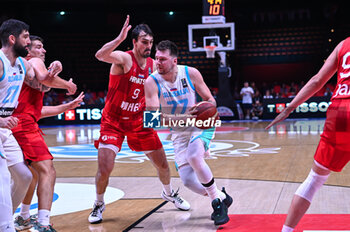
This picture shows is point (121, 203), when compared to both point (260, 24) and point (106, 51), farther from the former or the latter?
point (260, 24)

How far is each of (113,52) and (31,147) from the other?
1.26m

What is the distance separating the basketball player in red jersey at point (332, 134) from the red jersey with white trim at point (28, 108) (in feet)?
7.29

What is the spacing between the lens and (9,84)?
337cm

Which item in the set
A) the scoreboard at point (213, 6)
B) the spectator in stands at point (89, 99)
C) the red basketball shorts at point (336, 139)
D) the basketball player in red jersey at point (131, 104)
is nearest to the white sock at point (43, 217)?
the basketball player in red jersey at point (131, 104)

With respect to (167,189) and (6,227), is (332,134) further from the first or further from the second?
(167,189)

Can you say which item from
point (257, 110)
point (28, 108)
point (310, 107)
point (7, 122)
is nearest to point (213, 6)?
point (257, 110)

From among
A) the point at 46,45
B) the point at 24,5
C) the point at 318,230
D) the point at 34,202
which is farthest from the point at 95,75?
the point at 318,230

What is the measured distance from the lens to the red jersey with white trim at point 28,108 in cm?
384

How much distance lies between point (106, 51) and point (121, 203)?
70.4 inches

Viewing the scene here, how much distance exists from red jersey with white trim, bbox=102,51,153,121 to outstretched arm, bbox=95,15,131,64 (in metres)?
0.16

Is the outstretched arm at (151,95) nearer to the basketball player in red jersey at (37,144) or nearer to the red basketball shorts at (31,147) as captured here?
the basketball player in red jersey at (37,144)

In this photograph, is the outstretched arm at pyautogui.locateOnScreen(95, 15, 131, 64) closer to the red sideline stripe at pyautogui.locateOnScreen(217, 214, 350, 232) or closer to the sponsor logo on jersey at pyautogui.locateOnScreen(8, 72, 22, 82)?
the sponsor logo on jersey at pyautogui.locateOnScreen(8, 72, 22, 82)

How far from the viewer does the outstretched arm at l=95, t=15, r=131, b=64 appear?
418 centimetres

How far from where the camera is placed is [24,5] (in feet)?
70.9
